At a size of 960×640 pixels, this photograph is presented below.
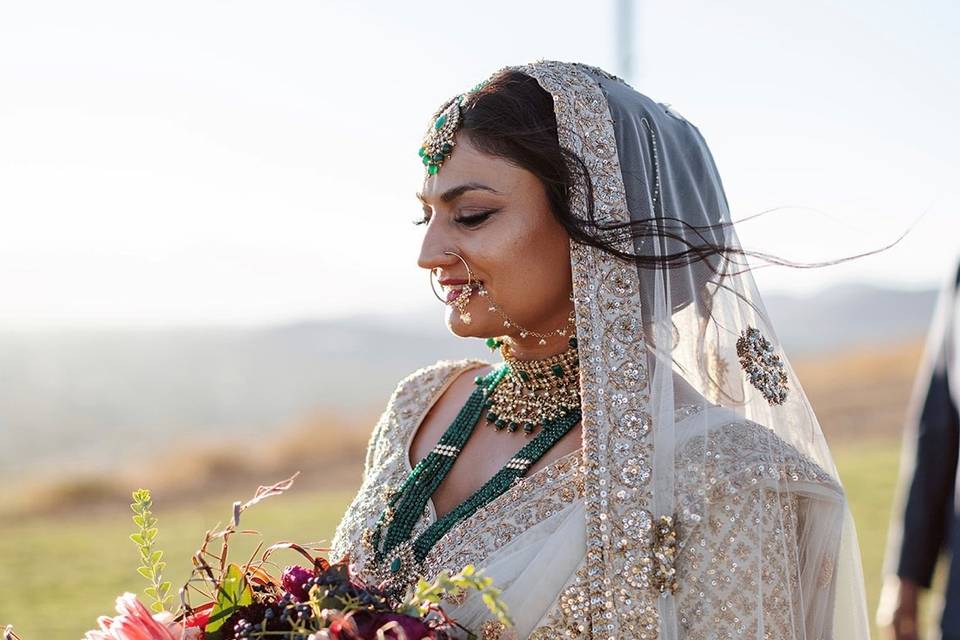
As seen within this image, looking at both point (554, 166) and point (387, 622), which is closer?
point (387, 622)

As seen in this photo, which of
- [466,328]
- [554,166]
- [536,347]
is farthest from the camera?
[536,347]

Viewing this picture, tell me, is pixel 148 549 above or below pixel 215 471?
above

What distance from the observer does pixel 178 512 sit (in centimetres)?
1554

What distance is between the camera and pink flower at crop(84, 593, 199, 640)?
5.67 feet

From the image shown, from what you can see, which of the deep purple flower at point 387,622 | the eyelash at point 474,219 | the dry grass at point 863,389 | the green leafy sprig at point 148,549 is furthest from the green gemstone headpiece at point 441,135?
the dry grass at point 863,389

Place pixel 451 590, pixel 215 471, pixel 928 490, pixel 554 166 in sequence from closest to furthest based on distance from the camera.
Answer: pixel 928 490, pixel 451 590, pixel 554 166, pixel 215 471

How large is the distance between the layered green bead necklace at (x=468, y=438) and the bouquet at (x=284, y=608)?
0.41m

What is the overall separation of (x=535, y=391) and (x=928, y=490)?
4.01 ft

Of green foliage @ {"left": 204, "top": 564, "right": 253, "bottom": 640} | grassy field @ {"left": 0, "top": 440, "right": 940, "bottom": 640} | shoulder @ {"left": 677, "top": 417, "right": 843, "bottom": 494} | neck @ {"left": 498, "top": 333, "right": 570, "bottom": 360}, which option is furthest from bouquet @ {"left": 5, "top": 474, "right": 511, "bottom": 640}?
grassy field @ {"left": 0, "top": 440, "right": 940, "bottom": 640}

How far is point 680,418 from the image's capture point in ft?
7.23

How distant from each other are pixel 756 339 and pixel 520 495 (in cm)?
64

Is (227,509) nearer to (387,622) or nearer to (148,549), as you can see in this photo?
(148,549)

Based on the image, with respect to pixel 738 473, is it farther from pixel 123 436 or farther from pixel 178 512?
pixel 123 436

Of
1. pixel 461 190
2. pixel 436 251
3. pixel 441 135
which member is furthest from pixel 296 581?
pixel 441 135
